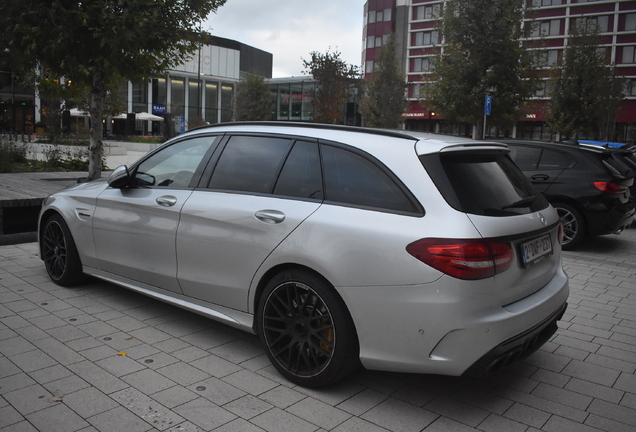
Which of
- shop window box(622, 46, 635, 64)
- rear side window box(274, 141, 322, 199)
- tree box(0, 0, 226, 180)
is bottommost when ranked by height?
rear side window box(274, 141, 322, 199)

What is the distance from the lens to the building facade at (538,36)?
59916 mm

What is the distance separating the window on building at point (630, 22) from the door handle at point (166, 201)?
228 feet

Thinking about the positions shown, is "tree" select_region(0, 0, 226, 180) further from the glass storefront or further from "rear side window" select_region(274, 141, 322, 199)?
the glass storefront

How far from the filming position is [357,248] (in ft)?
10.7

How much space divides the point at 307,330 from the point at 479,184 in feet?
4.60

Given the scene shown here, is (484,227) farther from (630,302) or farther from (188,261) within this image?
(630,302)

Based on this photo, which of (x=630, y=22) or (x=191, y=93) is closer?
(x=630, y=22)

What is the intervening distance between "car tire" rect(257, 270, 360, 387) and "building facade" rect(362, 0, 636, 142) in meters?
51.3

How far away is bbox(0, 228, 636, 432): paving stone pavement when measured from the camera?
126 inches

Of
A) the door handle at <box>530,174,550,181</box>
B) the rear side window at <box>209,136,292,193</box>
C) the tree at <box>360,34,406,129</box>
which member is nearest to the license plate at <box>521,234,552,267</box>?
the rear side window at <box>209,136,292,193</box>

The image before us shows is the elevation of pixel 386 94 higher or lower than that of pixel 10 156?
higher

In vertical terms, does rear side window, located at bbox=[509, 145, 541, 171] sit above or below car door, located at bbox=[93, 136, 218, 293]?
above

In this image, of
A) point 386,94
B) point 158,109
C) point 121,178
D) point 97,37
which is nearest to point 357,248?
point 121,178

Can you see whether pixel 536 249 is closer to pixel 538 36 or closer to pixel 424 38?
pixel 538 36
